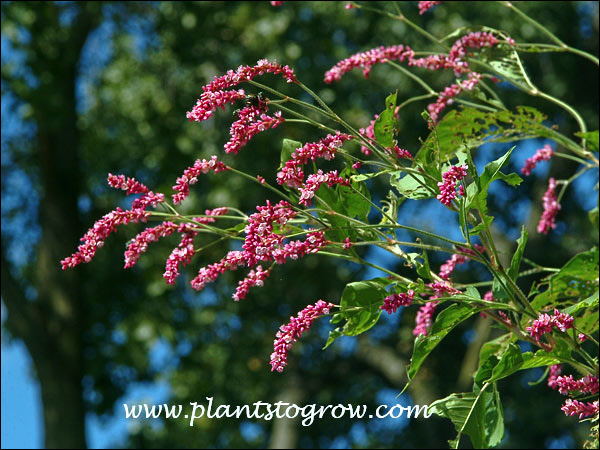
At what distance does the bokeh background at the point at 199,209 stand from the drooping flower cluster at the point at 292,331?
5.02m

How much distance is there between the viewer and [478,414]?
1816 millimetres

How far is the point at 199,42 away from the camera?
7742 millimetres

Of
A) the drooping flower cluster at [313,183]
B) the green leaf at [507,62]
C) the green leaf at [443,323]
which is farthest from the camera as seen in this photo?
the green leaf at [507,62]

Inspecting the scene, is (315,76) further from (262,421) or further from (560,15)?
(262,421)

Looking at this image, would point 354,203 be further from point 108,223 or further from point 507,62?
point 507,62

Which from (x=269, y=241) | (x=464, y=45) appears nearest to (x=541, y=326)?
(x=269, y=241)

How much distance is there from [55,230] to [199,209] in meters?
1.37

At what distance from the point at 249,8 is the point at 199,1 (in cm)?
117

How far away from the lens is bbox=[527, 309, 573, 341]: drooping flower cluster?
5.62ft

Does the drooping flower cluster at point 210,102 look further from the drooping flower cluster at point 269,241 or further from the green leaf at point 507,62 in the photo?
the green leaf at point 507,62

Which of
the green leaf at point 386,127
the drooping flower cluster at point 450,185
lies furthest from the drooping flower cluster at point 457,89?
the drooping flower cluster at point 450,185

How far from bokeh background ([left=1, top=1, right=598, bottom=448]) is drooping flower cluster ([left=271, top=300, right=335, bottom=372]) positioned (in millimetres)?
5018

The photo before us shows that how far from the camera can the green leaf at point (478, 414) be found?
181 centimetres

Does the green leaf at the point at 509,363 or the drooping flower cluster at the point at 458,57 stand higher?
the drooping flower cluster at the point at 458,57
